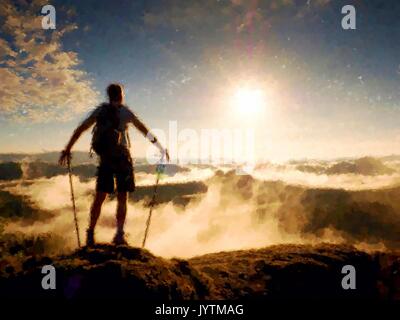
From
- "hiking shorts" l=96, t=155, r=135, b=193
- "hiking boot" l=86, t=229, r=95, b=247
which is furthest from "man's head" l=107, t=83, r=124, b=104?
"hiking boot" l=86, t=229, r=95, b=247

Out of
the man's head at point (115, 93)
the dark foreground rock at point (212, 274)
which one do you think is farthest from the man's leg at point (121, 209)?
the man's head at point (115, 93)

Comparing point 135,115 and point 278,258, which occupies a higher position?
point 135,115

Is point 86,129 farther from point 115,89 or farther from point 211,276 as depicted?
point 211,276

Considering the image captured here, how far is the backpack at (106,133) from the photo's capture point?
7473mm

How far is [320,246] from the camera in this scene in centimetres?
1038

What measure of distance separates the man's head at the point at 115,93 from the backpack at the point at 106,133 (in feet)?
0.67

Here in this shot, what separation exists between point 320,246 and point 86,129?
24.0 feet

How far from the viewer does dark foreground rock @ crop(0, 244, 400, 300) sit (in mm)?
5680

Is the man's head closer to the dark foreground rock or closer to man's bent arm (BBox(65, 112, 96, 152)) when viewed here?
man's bent arm (BBox(65, 112, 96, 152))

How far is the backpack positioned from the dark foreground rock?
2.02m

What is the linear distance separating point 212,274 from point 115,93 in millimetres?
4460

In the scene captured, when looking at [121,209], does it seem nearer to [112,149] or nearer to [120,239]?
[120,239]
